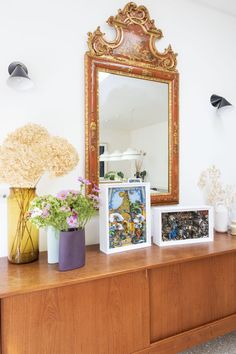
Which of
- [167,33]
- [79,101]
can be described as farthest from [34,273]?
[167,33]

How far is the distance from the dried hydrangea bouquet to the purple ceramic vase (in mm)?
219

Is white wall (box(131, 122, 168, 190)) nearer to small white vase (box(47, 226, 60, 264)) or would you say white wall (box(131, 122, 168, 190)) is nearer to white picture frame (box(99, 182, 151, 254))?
white picture frame (box(99, 182, 151, 254))

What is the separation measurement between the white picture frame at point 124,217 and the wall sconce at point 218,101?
0.92 m

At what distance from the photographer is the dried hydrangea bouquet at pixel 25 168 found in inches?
43.0

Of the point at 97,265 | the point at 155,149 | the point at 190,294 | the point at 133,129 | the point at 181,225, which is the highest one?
the point at 133,129

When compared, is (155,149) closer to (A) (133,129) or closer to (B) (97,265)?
(A) (133,129)

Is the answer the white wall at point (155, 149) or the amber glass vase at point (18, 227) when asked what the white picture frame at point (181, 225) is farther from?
the amber glass vase at point (18, 227)

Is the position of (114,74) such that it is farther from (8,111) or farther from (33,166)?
(33,166)

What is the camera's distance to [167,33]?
1721 millimetres

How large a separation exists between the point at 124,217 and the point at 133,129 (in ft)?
1.98

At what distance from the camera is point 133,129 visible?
1.59 m

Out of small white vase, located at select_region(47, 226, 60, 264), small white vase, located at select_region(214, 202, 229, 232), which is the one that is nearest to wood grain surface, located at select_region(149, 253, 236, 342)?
small white vase, located at select_region(214, 202, 229, 232)

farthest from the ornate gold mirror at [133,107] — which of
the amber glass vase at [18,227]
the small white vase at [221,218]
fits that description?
the amber glass vase at [18,227]

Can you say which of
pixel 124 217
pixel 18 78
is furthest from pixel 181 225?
pixel 18 78
